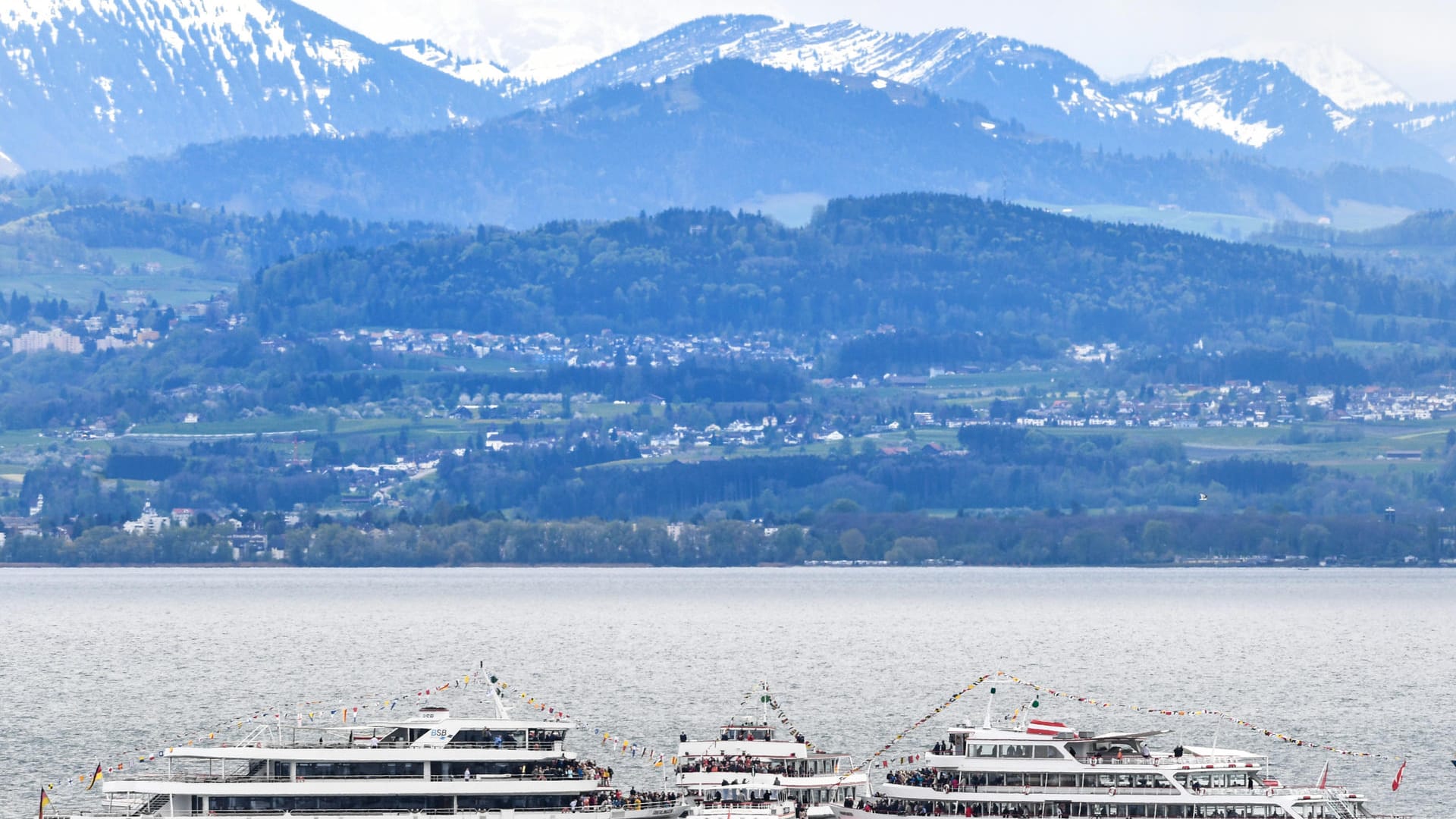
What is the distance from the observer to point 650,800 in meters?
96.9

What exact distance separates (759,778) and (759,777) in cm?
6

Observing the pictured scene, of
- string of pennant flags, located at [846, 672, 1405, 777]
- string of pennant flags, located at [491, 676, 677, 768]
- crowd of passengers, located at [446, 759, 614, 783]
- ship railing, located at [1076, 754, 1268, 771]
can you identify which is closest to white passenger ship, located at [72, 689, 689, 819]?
crowd of passengers, located at [446, 759, 614, 783]

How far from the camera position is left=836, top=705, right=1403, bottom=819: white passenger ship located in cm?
9588

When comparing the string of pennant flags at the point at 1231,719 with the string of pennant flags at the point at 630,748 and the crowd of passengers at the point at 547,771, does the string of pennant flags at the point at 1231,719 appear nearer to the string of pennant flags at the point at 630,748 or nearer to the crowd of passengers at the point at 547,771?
the string of pennant flags at the point at 630,748

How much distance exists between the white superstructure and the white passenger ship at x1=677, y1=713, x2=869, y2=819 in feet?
0.08

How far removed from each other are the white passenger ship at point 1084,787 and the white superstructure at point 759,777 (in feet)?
4.16

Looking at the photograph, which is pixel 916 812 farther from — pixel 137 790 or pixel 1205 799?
pixel 137 790

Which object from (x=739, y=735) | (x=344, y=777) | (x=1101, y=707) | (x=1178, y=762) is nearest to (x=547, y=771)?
(x=344, y=777)

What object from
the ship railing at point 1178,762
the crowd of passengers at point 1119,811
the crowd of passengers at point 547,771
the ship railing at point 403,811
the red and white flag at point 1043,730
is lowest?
the crowd of passengers at point 1119,811

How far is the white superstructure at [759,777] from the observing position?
94.1 metres

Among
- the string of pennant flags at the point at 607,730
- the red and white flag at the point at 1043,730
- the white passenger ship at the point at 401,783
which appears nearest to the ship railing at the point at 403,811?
the white passenger ship at the point at 401,783

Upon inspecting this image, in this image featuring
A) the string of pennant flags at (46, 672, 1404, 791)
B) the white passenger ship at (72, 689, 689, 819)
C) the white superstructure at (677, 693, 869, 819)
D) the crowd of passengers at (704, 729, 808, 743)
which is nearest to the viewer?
the white passenger ship at (72, 689, 689, 819)

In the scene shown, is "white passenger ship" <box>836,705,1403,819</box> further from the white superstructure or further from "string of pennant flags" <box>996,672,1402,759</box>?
"string of pennant flags" <box>996,672,1402,759</box>

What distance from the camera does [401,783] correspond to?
94.8 metres
